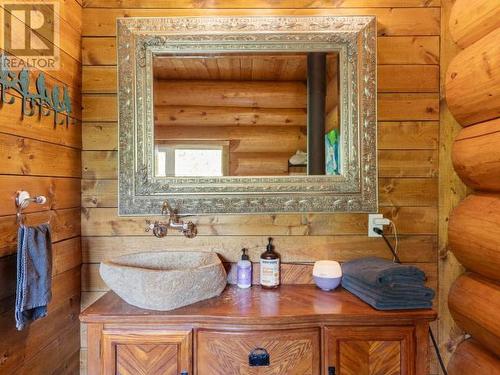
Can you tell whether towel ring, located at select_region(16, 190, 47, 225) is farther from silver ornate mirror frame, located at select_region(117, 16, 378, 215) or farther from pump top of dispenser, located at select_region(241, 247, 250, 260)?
pump top of dispenser, located at select_region(241, 247, 250, 260)

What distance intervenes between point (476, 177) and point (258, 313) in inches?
37.7

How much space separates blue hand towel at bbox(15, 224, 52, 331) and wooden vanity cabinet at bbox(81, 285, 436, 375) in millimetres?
152

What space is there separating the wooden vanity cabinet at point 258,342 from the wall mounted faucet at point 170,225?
1.38ft

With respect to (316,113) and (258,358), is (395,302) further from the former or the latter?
(316,113)

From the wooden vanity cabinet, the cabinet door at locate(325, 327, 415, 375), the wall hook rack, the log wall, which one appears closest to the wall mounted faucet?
the wooden vanity cabinet

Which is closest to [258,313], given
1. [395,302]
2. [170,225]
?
[395,302]

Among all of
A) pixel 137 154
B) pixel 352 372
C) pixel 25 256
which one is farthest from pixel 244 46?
pixel 352 372

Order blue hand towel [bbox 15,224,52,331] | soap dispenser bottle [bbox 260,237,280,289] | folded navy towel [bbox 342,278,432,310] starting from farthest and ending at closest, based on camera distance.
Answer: soap dispenser bottle [bbox 260,237,280,289] → folded navy towel [bbox 342,278,432,310] → blue hand towel [bbox 15,224,52,331]

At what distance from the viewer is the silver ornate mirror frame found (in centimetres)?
147

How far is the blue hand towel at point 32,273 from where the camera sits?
101cm

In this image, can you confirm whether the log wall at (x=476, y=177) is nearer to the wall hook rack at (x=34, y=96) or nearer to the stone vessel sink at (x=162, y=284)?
the stone vessel sink at (x=162, y=284)

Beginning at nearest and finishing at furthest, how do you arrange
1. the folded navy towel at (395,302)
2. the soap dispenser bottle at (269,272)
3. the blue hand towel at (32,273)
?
the blue hand towel at (32,273) < the folded navy towel at (395,302) < the soap dispenser bottle at (269,272)

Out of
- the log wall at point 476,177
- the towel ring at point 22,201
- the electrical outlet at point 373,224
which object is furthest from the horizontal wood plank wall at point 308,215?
the towel ring at point 22,201

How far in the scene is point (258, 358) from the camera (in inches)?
42.4
